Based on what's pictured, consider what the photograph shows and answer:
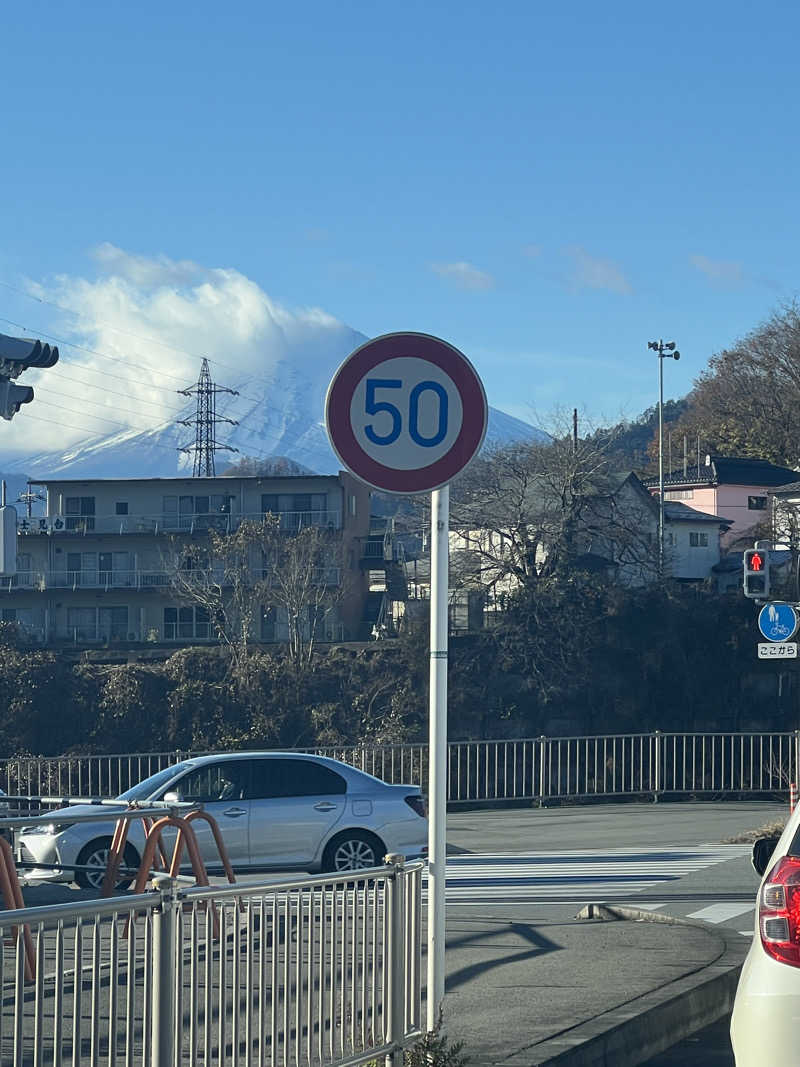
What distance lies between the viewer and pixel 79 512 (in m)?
70.9

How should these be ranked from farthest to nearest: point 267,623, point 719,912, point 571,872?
point 267,623 → point 571,872 → point 719,912

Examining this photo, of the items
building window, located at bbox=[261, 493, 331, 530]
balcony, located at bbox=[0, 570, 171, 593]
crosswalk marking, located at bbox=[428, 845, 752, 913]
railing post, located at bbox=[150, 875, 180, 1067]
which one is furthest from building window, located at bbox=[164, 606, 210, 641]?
railing post, located at bbox=[150, 875, 180, 1067]

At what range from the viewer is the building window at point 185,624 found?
210 ft

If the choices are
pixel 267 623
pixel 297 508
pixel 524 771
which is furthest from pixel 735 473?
pixel 524 771

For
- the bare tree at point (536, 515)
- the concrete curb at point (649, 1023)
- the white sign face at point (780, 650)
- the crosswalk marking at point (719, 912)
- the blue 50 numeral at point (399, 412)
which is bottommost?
the crosswalk marking at point (719, 912)

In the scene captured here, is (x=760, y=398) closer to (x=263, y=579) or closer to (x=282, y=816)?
(x=263, y=579)

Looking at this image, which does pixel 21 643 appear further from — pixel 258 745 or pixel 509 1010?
pixel 509 1010

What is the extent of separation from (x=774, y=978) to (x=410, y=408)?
2.95 meters

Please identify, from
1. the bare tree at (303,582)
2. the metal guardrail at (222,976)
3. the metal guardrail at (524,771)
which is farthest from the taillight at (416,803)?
the bare tree at (303,582)

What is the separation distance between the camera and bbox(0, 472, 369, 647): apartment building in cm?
6525

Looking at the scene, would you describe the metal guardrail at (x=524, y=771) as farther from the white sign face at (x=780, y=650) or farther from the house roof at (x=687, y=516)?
the house roof at (x=687, y=516)

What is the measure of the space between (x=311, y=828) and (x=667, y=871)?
13.4ft

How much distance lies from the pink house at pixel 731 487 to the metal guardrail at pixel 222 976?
246 ft

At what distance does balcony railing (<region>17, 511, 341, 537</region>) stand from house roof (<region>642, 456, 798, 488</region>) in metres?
24.2
